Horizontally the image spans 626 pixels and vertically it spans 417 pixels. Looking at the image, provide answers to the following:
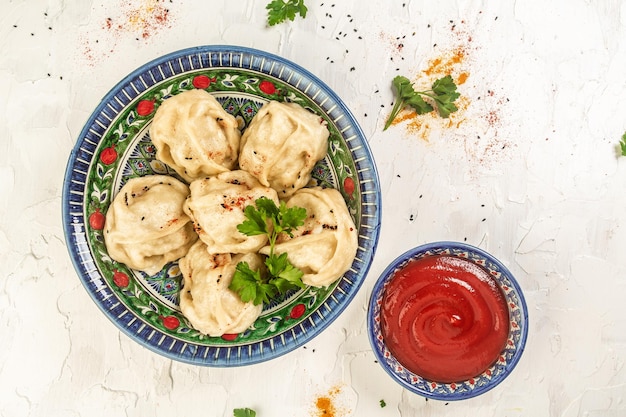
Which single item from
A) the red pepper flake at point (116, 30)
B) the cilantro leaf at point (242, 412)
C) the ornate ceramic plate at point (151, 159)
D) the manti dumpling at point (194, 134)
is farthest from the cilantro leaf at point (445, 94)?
the cilantro leaf at point (242, 412)

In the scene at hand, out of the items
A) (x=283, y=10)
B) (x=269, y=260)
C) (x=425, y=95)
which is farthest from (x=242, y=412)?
(x=283, y=10)

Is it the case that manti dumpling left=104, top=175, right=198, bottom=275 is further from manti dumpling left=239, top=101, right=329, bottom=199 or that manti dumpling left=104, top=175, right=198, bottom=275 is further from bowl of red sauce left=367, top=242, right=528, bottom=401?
bowl of red sauce left=367, top=242, right=528, bottom=401

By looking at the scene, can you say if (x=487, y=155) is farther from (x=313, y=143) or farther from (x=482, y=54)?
(x=313, y=143)

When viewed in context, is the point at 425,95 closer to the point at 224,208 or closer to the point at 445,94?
the point at 445,94

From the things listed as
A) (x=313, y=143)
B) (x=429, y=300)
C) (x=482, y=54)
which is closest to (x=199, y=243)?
(x=313, y=143)

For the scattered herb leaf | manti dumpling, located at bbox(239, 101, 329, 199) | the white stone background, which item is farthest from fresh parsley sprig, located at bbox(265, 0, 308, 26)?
the scattered herb leaf

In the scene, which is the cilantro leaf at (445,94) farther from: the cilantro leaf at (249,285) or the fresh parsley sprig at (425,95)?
the cilantro leaf at (249,285)
